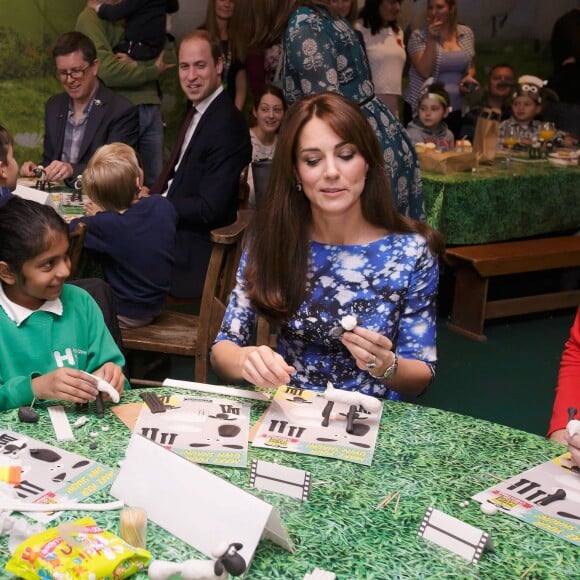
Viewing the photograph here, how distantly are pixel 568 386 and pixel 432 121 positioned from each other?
4.25 meters

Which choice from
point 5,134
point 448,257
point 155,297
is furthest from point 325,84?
point 448,257

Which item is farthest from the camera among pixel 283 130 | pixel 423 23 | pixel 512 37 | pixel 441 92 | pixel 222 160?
pixel 512 37

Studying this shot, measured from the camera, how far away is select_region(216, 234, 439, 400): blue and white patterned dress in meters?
2.38

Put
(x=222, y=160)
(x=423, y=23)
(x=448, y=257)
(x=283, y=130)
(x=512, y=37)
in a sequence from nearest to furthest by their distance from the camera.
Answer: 1. (x=283, y=130)
2. (x=222, y=160)
3. (x=448, y=257)
4. (x=423, y=23)
5. (x=512, y=37)

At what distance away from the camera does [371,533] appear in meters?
1.52

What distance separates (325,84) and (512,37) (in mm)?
5767

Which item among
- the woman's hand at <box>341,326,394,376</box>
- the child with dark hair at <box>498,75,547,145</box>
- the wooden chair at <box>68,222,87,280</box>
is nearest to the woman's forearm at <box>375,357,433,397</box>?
the woman's hand at <box>341,326,394,376</box>

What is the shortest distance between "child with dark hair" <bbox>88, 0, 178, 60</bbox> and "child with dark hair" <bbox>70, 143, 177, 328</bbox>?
243 cm

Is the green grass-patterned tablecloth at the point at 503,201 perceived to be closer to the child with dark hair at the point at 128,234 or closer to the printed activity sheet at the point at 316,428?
the child with dark hair at the point at 128,234

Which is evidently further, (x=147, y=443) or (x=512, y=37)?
(x=512, y=37)

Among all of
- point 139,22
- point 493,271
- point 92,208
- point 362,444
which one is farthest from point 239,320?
point 139,22

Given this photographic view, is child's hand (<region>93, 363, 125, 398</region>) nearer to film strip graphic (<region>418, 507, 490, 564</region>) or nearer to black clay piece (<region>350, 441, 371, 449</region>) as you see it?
black clay piece (<region>350, 441, 371, 449</region>)

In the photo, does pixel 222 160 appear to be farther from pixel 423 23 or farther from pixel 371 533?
pixel 423 23

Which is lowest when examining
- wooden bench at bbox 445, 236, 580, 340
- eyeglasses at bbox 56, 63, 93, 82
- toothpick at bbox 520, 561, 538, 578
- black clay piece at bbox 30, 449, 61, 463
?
wooden bench at bbox 445, 236, 580, 340
